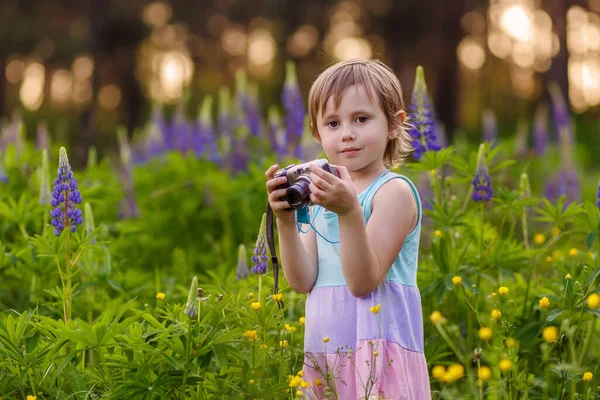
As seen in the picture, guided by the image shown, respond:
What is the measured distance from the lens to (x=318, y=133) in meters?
2.82

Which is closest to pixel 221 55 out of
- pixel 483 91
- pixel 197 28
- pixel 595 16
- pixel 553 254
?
pixel 197 28

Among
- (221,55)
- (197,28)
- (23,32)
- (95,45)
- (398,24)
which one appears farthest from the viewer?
(221,55)

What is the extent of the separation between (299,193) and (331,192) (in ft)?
0.34

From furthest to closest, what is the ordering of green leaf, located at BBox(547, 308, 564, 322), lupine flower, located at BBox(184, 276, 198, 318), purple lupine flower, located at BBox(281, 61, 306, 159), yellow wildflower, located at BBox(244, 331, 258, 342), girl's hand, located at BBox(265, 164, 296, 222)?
1. purple lupine flower, located at BBox(281, 61, 306, 159)
2. green leaf, located at BBox(547, 308, 564, 322)
3. yellow wildflower, located at BBox(244, 331, 258, 342)
4. lupine flower, located at BBox(184, 276, 198, 318)
5. girl's hand, located at BBox(265, 164, 296, 222)

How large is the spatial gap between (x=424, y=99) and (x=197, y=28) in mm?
25208

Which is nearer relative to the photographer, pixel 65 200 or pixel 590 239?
pixel 65 200

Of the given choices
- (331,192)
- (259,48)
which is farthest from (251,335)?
(259,48)

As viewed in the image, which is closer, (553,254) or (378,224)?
(378,224)

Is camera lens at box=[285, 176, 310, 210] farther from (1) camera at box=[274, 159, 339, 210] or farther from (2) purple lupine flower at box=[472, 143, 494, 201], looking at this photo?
(2) purple lupine flower at box=[472, 143, 494, 201]

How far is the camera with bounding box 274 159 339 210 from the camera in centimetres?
230

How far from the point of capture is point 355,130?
2.53 m

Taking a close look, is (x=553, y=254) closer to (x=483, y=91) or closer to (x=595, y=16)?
(x=595, y=16)

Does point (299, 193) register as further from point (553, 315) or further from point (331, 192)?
point (553, 315)

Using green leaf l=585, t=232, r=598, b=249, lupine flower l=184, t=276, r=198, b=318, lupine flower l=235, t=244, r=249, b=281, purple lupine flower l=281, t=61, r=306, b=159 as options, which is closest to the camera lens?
lupine flower l=184, t=276, r=198, b=318
